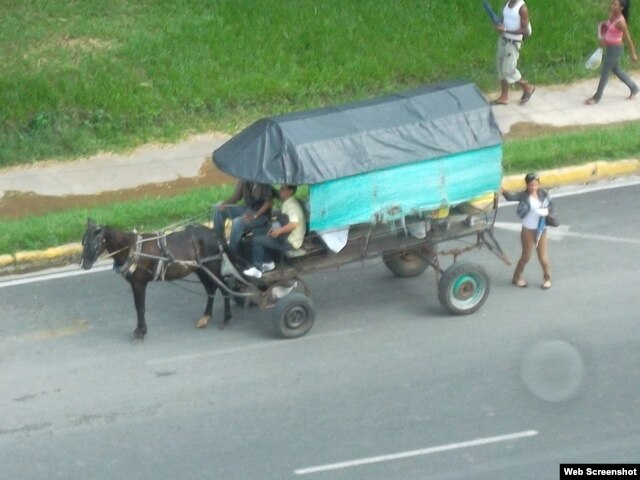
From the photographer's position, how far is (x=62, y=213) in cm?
1509

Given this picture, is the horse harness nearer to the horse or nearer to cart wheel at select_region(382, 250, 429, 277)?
the horse

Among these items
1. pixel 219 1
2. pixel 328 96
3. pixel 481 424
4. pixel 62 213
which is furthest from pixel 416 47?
pixel 481 424

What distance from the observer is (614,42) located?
58.3 ft

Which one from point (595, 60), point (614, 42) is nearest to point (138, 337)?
point (595, 60)

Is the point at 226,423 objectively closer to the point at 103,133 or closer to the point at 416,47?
the point at 103,133

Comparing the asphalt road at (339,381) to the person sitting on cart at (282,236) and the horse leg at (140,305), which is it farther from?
the person sitting on cart at (282,236)

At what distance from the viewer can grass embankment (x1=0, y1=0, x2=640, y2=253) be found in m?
17.1

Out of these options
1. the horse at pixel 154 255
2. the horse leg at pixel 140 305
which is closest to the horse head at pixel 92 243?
the horse at pixel 154 255

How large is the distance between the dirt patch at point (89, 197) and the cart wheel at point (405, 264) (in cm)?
372

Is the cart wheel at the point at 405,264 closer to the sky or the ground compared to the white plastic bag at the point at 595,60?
closer to the ground

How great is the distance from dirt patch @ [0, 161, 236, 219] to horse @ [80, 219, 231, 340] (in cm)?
401

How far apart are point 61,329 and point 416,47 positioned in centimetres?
877

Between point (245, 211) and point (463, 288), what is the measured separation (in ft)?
7.46

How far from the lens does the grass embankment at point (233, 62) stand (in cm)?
1711
